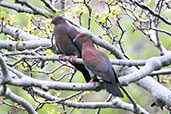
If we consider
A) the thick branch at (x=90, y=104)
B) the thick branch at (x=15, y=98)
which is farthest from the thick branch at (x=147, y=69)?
the thick branch at (x=15, y=98)

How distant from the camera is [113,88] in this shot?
2.96 m

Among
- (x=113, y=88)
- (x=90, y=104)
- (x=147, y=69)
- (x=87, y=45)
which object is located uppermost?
(x=87, y=45)

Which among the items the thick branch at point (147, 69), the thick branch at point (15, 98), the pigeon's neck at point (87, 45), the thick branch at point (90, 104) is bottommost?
the thick branch at point (90, 104)

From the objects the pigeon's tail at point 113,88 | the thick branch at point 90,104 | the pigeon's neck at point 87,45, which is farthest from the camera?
the thick branch at point 90,104

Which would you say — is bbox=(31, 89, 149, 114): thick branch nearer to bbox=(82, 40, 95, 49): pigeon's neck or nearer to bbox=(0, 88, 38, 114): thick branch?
bbox=(0, 88, 38, 114): thick branch

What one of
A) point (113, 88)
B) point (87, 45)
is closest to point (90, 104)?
point (87, 45)

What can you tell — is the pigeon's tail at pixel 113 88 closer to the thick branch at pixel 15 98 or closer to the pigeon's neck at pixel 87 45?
the pigeon's neck at pixel 87 45

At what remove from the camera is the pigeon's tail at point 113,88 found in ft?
9.56

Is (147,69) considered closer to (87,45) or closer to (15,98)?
(87,45)

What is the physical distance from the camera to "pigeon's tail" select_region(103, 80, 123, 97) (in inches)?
115

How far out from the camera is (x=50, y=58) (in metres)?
3.16

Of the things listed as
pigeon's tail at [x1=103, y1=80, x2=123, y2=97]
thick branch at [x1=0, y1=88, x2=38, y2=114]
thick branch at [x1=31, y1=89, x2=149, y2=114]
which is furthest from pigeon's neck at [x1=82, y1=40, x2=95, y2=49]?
thick branch at [x1=0, y1=88, x2=38, y2=114]

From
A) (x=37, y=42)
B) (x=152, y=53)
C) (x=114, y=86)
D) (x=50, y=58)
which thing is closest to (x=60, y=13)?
(x=50, y=58)

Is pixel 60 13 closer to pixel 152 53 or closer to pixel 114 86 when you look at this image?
pixel 114 86
